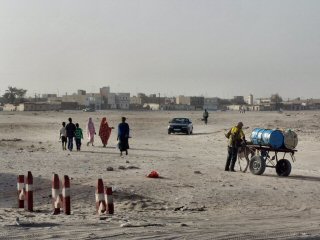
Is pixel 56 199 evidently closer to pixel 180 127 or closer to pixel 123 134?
pixel 123 134

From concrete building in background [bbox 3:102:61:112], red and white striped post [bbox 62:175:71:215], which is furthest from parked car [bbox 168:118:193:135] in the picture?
concrete building in background [bbox 3:102:61:112]

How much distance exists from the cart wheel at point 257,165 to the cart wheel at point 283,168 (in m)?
0.52

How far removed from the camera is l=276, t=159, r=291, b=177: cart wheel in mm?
18578

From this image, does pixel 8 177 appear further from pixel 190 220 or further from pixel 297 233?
pixel 297 233

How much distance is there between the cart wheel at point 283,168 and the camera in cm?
1858

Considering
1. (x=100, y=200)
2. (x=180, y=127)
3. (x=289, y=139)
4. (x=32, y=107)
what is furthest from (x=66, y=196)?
(x=32, y=107)

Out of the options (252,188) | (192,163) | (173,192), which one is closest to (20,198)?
(173,192)

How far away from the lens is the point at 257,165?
18609mm

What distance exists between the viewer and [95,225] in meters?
10.1

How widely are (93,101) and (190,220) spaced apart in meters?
186

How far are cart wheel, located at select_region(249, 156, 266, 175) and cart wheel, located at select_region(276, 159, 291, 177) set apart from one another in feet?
1.70

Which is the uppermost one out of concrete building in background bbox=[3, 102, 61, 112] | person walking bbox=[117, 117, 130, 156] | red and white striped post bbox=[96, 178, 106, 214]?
concrete building in background bbox=[3, 102, 61, 112]

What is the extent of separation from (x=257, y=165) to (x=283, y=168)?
33.8 inches

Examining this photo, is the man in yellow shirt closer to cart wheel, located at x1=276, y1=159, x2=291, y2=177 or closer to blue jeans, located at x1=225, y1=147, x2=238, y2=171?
blue jeans, located at x1=225, y1=147, x2=238, y2=171
